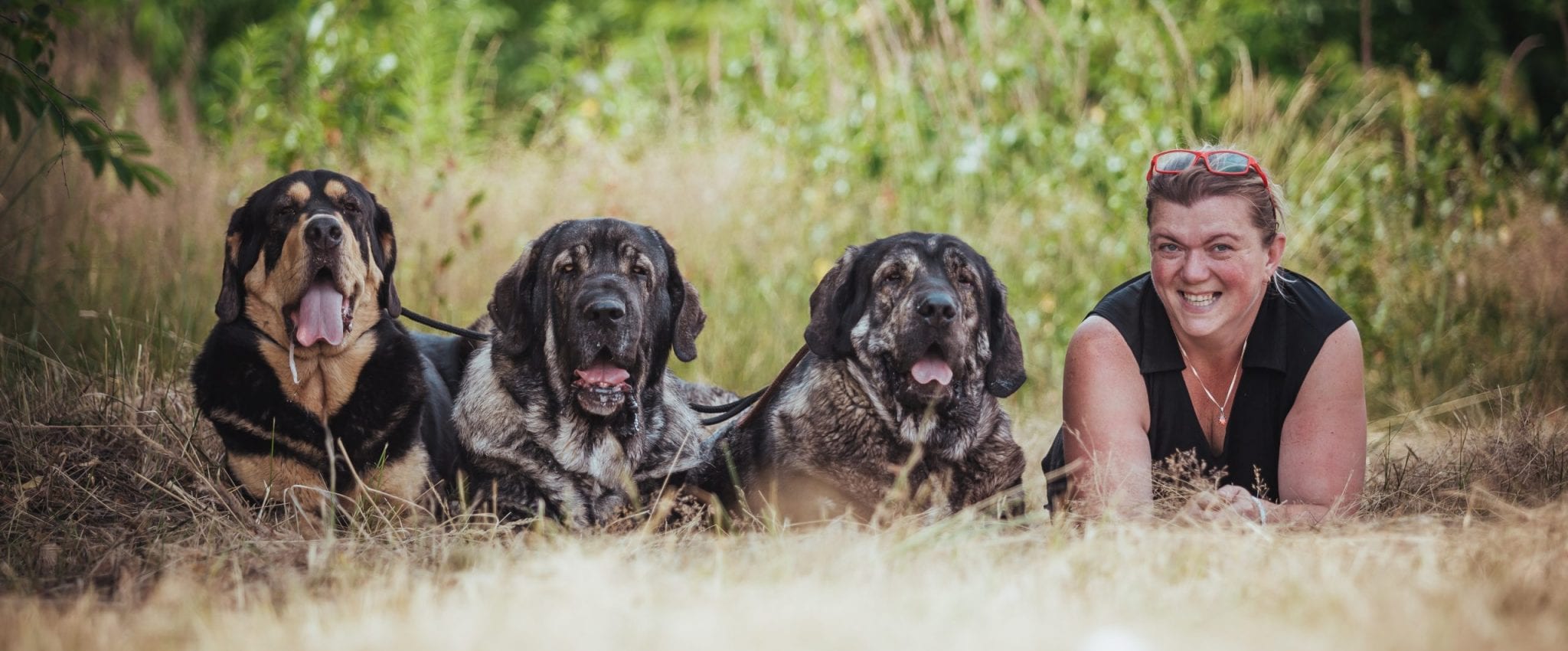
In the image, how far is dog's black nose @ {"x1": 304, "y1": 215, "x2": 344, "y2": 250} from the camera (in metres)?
4.18

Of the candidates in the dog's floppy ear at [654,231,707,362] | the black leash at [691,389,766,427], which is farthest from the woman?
the dog's floppy ear at [654,231,707,362]

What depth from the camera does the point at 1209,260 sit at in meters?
4.48

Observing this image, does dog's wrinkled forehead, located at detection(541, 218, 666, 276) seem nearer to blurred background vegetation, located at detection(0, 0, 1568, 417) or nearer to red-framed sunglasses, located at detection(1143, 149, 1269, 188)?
red-framed sunglasses, located at detection(1143, 149, 1269, 188)

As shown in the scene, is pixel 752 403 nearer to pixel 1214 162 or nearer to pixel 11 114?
pixel 1214 162

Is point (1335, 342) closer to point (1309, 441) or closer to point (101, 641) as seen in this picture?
point (1309, 441)

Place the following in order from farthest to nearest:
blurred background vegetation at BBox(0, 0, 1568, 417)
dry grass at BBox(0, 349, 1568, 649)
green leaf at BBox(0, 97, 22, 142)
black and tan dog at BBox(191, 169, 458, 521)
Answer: blurred background vegetation at BBox(0, 0, 1568, 417)
green leaf at BBox(0, 97, 22, 142)
black and tan dog at BBox(191, 169, 458, 521)
dry grass at BBox(0, 349, 1568, 649)

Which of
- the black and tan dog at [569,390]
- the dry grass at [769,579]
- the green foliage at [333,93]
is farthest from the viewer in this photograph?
the green foliage at [333,93]

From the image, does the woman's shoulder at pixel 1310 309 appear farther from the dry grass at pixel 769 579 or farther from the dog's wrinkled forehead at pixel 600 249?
the dog's wrinkled forehead at pixel 600 249

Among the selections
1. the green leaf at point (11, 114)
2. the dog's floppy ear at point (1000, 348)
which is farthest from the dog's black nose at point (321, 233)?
the dog's floppy ear at point (1000, 348)

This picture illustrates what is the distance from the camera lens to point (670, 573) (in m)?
3.42

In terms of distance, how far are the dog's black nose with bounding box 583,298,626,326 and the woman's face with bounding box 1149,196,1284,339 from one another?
1.85 m

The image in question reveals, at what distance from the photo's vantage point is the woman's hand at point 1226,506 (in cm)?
407

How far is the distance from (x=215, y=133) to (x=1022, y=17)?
566 cm

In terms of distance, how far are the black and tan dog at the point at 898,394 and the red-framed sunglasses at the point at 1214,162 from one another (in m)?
0.72
